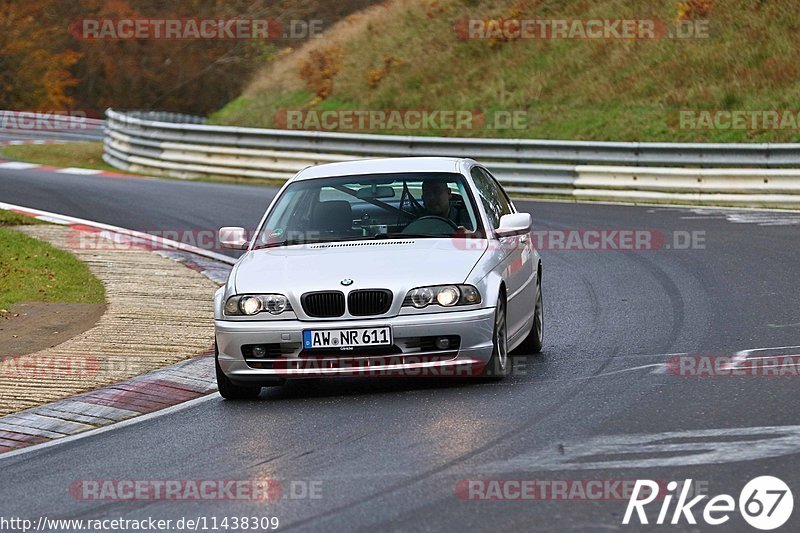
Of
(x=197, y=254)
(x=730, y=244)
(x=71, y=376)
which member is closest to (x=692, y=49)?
(x=730, y=244)

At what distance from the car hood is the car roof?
811mm

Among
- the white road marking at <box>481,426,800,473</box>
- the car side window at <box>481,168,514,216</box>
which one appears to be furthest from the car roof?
the white road marking at <box>481,426,800,473</box>

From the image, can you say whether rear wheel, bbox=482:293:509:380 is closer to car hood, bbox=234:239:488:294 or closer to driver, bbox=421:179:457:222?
car hood, bbox=234:239:488:294

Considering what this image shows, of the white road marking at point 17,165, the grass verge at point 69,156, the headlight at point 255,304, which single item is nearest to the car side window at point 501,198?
the headlight at point 255,304

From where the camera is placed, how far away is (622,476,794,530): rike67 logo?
227 inches

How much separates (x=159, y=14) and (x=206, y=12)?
2.23 metres

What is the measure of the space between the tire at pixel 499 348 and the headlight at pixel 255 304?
4.42 feet

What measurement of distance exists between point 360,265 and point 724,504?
3.69m

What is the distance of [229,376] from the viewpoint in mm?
9125

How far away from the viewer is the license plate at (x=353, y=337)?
346 inches

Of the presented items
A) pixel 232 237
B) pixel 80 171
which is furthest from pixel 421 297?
pixel 80 171

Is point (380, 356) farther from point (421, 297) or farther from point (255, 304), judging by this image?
point (255, 304)

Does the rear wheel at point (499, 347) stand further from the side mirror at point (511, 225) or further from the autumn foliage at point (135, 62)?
the autumn foliage at point (135, 62)

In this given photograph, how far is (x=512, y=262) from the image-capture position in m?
9.97
